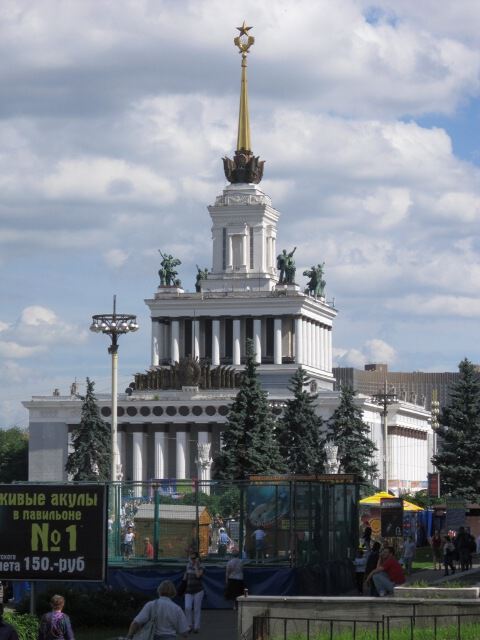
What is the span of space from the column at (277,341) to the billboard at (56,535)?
11649cm

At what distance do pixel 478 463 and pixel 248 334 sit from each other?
1980 inches

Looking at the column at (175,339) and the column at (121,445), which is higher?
the column at (175,339)

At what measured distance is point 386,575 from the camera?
30.9 m

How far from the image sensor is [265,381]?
14038 centimetres

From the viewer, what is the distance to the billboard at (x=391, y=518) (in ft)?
161

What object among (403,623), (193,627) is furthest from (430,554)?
(403,623)

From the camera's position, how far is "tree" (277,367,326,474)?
105m

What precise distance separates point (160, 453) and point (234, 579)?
102 metres

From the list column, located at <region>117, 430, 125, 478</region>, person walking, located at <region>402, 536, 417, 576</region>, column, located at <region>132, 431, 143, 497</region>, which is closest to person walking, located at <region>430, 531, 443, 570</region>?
person walking, located at <region>402, 536, 417, 576</region>

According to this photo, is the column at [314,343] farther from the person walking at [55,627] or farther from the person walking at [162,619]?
the person walking at [55,627]

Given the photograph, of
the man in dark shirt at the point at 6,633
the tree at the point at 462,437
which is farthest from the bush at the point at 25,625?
the tree at the point at 462,437

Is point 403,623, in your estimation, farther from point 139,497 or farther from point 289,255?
point 289,255

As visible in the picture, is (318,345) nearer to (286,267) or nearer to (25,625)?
(286,267)

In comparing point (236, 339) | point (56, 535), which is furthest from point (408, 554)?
point (236, 339)
